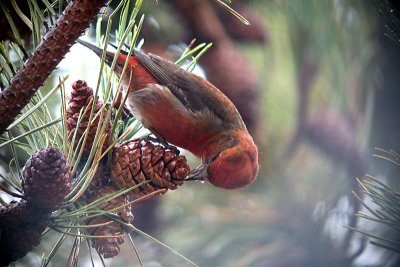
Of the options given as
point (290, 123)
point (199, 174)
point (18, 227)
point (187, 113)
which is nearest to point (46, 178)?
point (18, 227)

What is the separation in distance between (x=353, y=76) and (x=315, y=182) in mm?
261

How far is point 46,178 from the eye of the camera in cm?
50

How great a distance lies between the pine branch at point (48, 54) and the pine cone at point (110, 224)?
0.16 metres

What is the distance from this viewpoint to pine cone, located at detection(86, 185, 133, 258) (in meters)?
0.62

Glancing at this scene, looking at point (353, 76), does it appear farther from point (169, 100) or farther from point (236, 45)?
point (169, 100)

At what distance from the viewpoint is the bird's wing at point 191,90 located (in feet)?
3.07

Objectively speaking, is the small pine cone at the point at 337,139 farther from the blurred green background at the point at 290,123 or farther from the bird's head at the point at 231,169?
the bird's head at the point at 231,169

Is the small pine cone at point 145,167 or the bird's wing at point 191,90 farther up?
the bird's wing at point 191,90

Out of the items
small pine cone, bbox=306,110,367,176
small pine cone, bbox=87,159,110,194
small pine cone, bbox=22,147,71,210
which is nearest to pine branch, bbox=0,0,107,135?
small pine cone, bbox=22,147,71,210

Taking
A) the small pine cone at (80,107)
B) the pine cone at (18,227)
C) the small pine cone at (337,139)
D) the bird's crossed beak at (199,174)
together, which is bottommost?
the pine cone at (18,227)

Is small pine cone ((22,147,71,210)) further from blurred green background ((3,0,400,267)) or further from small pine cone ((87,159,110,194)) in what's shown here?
blurred green background ((3,0,400,267))

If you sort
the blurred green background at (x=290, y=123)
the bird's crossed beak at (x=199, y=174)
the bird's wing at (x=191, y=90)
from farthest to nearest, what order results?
the blurred green background at (x=290, y=123)
the bird's wing at (x=191, y=90)
the bird's crossed beak at (x=199, y=174)

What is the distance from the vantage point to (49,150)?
1.61ft

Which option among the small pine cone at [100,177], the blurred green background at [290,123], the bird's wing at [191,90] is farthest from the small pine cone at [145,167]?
the blurred green background at [290,123]
